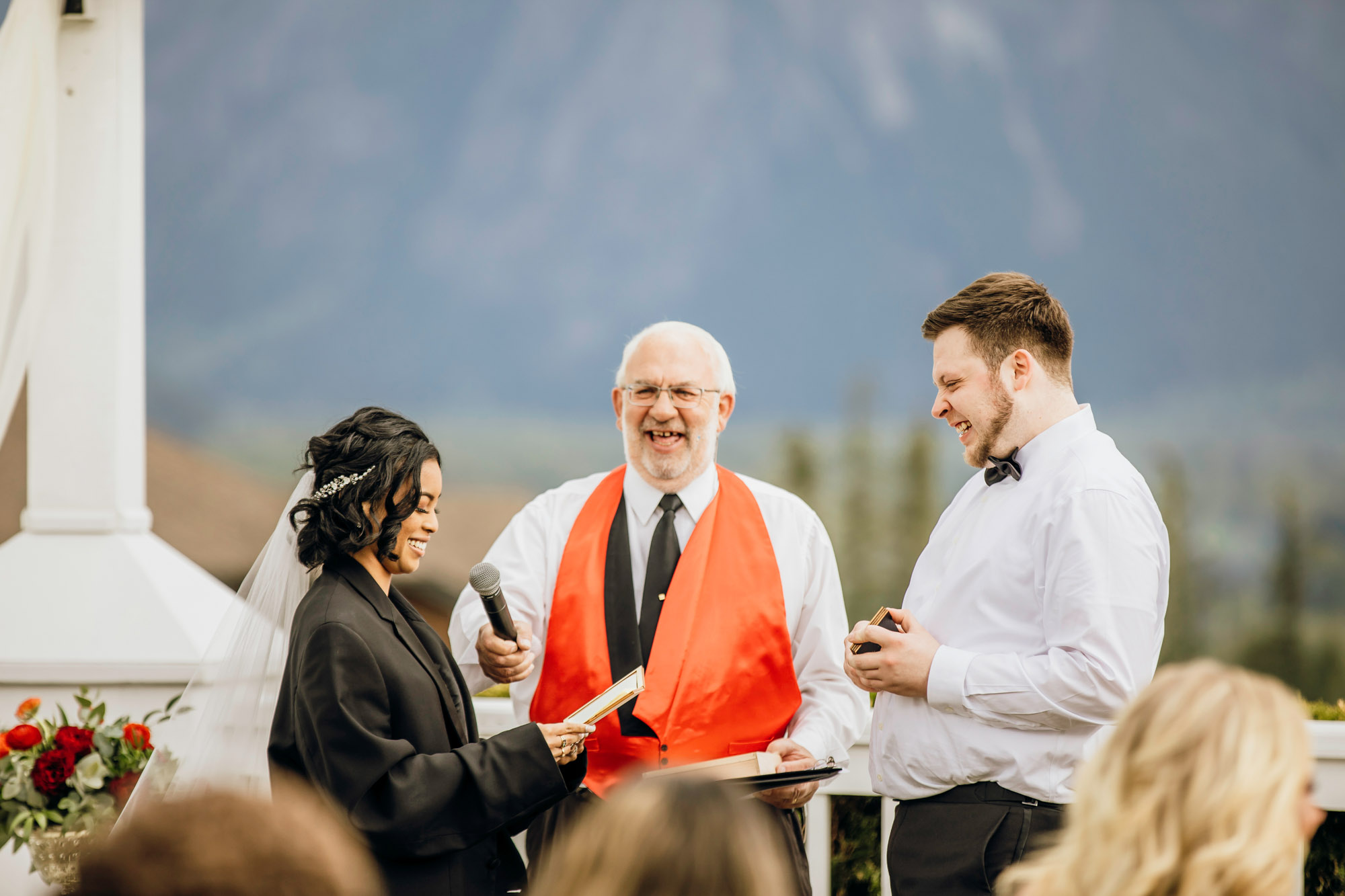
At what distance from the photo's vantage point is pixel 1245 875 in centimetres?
110

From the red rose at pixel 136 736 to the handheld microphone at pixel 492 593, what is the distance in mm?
1036

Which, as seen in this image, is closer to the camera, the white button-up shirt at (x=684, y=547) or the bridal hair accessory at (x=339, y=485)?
the bridal hair accessory at (x=339, y=485)

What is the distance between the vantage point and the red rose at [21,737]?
9.12 ft

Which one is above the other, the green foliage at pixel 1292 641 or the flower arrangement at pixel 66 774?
the flower arrangement at pixel 66 774

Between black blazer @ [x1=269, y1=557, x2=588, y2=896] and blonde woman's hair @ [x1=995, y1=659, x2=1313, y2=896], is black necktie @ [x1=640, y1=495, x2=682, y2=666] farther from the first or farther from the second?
blonde woman's hair @ [x1=995, y1=659, x2=1313, y2=896]

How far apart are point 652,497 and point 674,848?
212 centimetres

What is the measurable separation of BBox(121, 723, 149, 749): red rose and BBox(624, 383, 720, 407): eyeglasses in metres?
1.52

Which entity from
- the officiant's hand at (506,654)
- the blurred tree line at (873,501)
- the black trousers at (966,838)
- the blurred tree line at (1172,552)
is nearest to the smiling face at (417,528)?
the officiant's hand at (506,654)

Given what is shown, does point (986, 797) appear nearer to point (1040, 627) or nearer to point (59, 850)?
point (1040, 627)

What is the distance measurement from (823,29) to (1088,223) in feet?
9.13

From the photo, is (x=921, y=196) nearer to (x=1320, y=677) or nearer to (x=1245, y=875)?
(x=1320, y=677)

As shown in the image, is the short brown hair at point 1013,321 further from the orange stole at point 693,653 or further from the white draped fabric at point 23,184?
the white draped fabric at point 23,184

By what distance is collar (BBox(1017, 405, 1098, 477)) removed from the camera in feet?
7.76

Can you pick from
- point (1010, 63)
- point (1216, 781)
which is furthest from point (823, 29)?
point (1216, 781)
